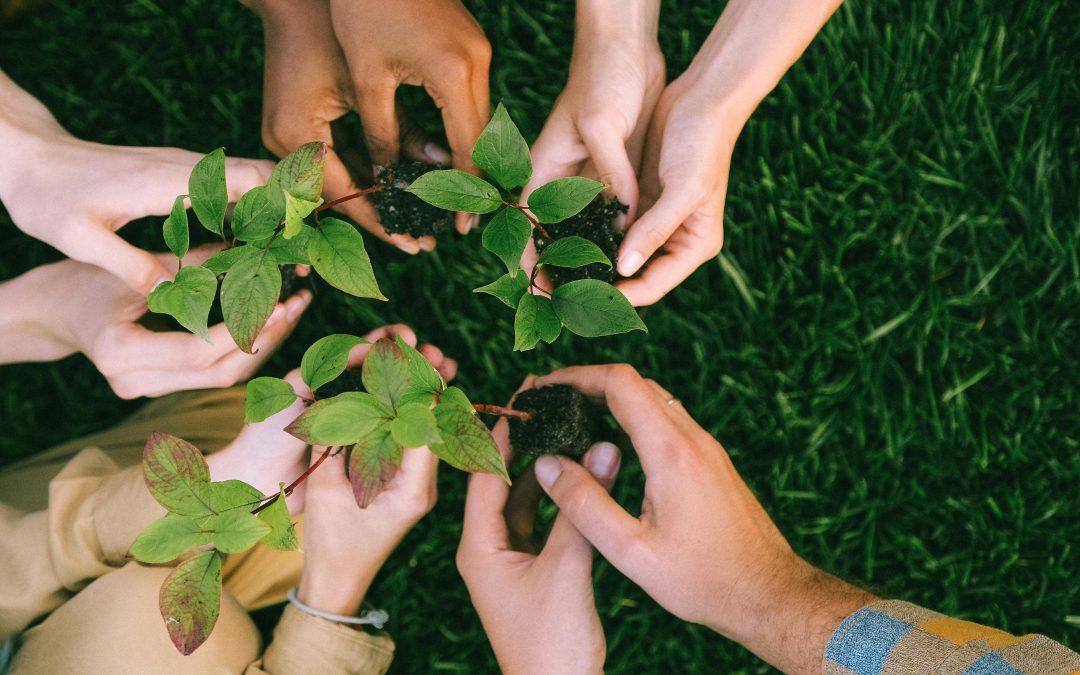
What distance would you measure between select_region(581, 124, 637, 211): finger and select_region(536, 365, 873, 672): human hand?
14.4 inches

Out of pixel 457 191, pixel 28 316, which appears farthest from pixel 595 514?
pixel 28 316

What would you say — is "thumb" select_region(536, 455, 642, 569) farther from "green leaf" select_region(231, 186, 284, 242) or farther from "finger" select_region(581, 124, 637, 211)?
"green leaf" select_region(231, 186, 284, 242)

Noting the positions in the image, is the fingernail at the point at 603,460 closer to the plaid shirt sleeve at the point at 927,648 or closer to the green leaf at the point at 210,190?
the plaid shirt sleeve at the point at 927,648

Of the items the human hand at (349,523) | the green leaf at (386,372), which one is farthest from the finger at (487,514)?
the green leaf at (386,372)

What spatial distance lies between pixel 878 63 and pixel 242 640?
193 cm

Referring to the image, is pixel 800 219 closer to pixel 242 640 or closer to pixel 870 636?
pixel 870 636

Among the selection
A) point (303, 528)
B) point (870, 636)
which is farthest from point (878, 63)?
point (303, 528)

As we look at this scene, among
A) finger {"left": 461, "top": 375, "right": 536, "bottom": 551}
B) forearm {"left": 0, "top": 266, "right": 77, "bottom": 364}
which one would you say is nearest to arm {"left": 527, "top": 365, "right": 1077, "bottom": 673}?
finger {"left": 461, "top": 375, "right": 536, "bottom": 551}

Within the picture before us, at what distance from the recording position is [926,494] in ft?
5.65

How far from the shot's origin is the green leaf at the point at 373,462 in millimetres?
861

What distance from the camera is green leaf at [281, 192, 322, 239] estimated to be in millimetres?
802

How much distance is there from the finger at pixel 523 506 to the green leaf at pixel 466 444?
731 millimetres

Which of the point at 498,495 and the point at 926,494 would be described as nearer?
the point at 498,495

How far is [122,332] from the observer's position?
1.50 m
